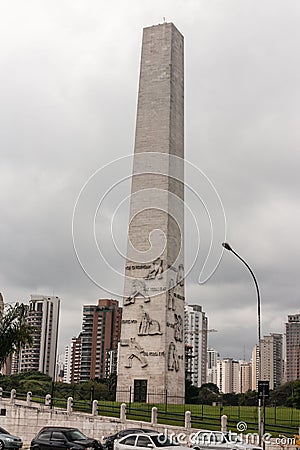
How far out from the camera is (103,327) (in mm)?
106750

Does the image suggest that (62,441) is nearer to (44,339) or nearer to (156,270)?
(156,270)

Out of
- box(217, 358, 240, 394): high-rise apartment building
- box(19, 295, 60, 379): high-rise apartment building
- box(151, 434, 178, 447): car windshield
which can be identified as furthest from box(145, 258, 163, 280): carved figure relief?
box(217, 358, 240, 394): high-rise apartment building

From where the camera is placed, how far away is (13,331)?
158 feet

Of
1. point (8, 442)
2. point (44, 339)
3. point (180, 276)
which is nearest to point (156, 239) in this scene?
point (180, 276)

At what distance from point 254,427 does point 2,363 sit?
21.6 m

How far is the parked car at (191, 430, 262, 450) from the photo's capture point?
83.0 feet

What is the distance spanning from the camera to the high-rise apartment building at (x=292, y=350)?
329 feet

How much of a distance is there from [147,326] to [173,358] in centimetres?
278

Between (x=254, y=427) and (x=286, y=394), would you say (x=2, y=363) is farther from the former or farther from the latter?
(x=286, y=394)

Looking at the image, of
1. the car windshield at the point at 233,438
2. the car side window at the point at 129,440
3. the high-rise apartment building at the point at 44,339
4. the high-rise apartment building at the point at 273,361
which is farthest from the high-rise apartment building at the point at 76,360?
the car side window at the point at 129,440

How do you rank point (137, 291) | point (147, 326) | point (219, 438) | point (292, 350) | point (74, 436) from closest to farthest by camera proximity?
point (219, 438), point (74, 436), point (147, 326), point (137, 291), point (292, 350)

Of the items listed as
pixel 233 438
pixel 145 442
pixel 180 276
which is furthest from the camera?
pixel 180 276

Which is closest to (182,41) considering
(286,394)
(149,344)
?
(149,344)

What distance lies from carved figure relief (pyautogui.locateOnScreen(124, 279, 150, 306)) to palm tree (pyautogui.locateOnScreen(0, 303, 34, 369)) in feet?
27.8
